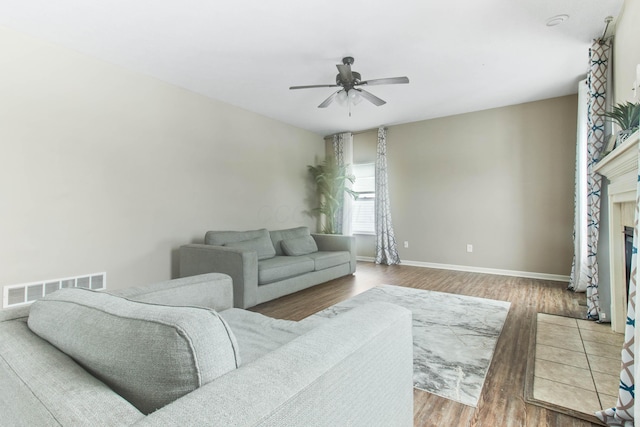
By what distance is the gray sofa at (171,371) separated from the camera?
1.85 ft

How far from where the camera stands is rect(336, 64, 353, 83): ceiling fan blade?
114 inches

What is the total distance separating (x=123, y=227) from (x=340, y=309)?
253 centimetres

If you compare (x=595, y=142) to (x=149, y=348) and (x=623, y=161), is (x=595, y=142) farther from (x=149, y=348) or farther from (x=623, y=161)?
(x=149, y=348)

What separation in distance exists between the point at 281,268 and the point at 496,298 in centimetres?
253

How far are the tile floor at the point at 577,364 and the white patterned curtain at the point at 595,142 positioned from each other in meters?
0.36

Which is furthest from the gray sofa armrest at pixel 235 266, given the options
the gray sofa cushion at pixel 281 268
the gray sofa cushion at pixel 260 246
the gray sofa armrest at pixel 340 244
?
the gray sofa armrest at pixel 340 244

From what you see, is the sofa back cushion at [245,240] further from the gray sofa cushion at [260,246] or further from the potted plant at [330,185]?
the potted plant at [330,185]

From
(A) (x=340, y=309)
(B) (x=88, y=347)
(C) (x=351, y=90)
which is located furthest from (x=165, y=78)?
(B) (x=88, y=347)

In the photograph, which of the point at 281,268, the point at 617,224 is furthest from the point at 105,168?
the point at 617,224

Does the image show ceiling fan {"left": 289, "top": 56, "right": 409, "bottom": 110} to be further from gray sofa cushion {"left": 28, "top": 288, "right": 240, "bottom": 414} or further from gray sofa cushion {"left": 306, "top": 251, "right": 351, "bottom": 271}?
gray sofa cushion {"left": 28, "top": 288, "right": 240, "bottom": 414}

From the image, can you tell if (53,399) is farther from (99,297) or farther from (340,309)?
(340,309)

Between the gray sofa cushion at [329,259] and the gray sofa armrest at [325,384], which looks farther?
the gray sofa cushion at [329,259]

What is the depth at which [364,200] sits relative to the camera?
6359mm

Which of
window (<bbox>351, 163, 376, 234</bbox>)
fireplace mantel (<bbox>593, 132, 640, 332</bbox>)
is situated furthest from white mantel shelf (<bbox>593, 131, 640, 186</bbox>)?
→ window (<bbox>351, 163, 376, 234</bbox>)
